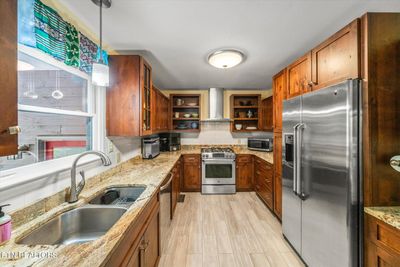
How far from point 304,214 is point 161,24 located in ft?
7.43

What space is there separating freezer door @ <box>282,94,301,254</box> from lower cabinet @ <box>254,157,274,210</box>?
2.33 ft

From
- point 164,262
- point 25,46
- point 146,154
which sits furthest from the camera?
point 146,154

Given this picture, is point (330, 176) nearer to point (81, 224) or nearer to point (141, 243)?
point (141, 243)

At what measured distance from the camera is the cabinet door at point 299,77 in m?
1.82

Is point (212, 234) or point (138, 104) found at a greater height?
point (138, 104)

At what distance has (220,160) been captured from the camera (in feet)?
12.4

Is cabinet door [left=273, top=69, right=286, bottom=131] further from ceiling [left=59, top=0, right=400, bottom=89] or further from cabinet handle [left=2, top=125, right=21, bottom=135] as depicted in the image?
cabinet handle [left=2, top=125, right=21, bottom=135]

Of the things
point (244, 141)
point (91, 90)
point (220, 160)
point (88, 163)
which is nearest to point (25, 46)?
point (91, 90)

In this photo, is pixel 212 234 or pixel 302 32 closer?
Result: pixel 302 32

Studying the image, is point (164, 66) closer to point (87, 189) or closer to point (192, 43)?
point (192, 43)

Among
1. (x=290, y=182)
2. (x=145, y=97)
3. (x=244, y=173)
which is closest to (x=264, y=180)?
(x=244, y=173)

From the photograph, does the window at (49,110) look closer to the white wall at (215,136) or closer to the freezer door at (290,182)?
the freezer door at (290,182)

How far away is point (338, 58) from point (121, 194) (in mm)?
2188

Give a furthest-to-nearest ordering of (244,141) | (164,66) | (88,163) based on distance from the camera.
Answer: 1. (244,141)
2. (164,66)
3. (88,163)
